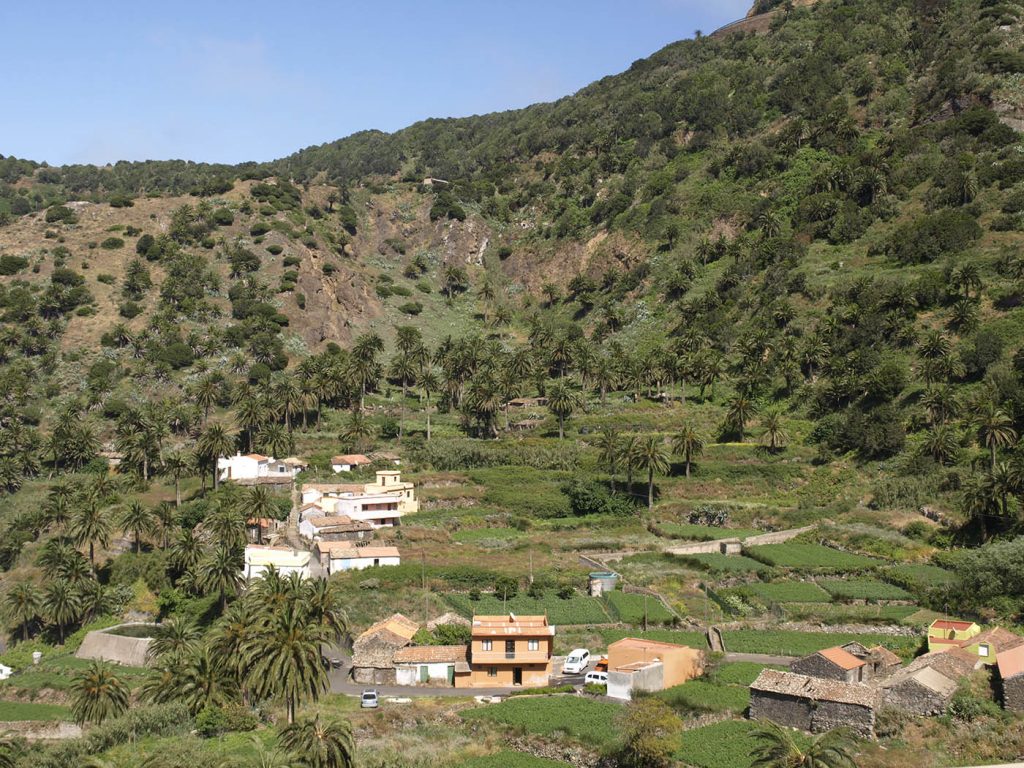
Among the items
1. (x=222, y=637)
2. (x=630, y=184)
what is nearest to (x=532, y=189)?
(x=630, y=184)

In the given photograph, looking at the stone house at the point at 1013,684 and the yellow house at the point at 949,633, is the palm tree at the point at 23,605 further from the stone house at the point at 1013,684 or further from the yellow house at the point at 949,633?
the stone house at the point at 1013,684

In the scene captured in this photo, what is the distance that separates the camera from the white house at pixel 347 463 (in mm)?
97562

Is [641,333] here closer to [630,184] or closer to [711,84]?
[630,184]

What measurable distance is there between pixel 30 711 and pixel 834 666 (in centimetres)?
4579

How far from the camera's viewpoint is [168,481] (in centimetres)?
9919

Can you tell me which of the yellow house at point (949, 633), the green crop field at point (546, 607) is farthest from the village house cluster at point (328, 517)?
the yellow house at point (949, 633)

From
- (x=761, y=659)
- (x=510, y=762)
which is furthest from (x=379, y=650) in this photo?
(x=761, y=659)

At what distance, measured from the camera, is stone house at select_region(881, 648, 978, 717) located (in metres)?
43.4

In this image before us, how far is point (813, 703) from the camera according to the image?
42.7m

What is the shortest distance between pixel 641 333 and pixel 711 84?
74.6 meters

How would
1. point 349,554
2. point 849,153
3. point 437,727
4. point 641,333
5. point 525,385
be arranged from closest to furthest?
1. point 437,727
2. point 349,554
3. point 525,385
4. point 641,333
5. point 849,153

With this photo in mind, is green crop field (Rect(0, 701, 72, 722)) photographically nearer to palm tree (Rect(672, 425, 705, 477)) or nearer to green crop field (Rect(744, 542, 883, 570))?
green crop field (Rect(744, 542, 883, 570))

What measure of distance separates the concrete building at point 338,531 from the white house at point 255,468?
52.0ft

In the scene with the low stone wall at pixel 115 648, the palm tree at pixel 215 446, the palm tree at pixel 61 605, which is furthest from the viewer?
the palm tree at pixel 215 446
